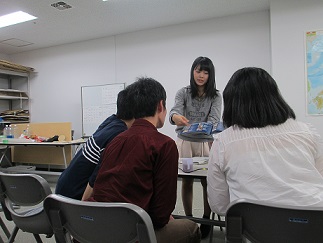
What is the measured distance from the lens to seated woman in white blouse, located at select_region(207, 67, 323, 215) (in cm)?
89

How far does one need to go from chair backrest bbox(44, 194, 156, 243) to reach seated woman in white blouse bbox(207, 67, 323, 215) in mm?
381

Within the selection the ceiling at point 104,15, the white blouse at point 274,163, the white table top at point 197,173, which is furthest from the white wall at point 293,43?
the white blouse at point 274,163

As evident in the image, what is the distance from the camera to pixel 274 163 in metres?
0.91

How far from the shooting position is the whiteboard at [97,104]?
5.16 meters

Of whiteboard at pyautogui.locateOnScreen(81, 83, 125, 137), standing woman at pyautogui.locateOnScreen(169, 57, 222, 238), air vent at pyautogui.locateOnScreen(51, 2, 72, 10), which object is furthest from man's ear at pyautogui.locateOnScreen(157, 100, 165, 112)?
whiteboard at pyautogui.locateOnScreen(81, 83, 125, 137)

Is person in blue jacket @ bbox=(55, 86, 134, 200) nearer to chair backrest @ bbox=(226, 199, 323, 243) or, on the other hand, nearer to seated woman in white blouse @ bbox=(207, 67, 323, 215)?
seated woman in white blouse @ bbox=(207, 67, 323, 215)

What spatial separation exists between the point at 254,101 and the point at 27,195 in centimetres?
120

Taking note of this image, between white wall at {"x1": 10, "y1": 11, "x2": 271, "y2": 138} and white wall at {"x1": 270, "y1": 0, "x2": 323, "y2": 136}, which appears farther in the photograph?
white wall at {"x1": 10, "y1": 11, "x2": 271, "y2": 138}

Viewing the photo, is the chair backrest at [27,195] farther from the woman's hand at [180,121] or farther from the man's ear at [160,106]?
the woman's hand at [180,121]

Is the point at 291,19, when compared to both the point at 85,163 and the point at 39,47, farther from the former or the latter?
the point at 39,47

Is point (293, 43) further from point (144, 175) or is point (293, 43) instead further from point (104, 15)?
point (144, 175)

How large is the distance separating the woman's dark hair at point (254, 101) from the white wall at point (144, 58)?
3375mm

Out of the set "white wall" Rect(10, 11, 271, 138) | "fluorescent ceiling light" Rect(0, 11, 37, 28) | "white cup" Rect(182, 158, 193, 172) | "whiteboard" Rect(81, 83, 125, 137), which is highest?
"fluorescent ceiling light" Rect(0, 11, 37, 28)

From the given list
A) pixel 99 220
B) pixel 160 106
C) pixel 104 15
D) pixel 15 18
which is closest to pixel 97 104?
pixel 104 15
